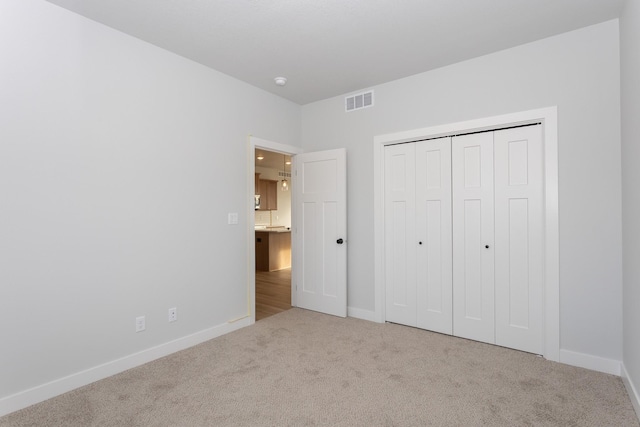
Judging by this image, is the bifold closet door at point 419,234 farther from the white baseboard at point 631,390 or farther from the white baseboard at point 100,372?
the white baseboard at point 100,372

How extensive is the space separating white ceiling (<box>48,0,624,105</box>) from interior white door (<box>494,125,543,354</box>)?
2.84ft

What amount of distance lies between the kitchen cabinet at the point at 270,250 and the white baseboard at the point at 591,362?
5.11 metres

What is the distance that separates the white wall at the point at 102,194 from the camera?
2.12 metres

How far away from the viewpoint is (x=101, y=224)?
8.20ft

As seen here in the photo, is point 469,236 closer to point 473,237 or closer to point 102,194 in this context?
point 473,237

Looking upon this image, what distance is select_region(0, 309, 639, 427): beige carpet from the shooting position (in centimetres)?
198

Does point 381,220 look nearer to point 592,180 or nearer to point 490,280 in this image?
point 490,280

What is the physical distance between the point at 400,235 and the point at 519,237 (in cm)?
113

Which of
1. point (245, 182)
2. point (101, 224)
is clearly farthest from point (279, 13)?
point (101, 224)

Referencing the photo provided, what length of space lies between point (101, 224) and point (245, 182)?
4.80 feet

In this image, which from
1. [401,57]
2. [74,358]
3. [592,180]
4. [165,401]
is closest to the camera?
[165,401]

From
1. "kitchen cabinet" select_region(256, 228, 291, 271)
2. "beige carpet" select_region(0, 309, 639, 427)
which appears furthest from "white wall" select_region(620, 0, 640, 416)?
"kitchen cabinet" select_region(256, 228, 291, 271)

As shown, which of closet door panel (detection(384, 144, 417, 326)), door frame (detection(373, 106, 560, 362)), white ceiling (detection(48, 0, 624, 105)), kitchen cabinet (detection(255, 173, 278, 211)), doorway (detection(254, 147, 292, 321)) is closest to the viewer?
white ceiling (detection(48, 0, 624, 105))

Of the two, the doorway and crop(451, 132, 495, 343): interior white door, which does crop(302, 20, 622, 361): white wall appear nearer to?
crop(451, 132, 495, 343): interior white door
